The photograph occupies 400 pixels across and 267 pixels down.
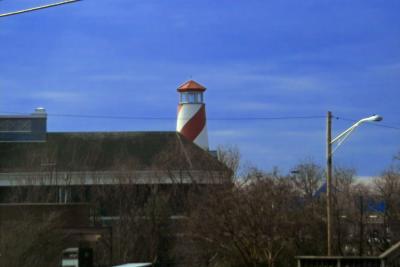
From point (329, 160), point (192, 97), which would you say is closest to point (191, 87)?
point (192, 97)

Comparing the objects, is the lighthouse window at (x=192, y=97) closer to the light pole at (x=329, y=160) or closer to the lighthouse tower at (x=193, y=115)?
the lighthouse tower at (x=193, y=115)

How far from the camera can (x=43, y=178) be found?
199 ft

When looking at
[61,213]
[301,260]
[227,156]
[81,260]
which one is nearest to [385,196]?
[227,156]

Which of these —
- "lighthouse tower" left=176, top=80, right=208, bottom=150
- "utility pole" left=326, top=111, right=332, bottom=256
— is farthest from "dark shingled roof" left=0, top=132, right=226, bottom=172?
"utility pole" left=326, top=111, right=332, bottom=256

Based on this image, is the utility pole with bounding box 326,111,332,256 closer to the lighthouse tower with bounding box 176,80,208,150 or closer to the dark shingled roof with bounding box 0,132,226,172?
the dark shingled roof with bounding box 0,132,226,172

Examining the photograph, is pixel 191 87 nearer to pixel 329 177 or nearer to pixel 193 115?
pixel 193 115

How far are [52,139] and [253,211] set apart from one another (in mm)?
29670

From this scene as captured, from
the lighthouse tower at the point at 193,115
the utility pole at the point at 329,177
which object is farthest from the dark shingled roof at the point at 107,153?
the utility pole at the point at 329,177

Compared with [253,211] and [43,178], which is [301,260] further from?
[43,178]

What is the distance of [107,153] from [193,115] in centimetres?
1580

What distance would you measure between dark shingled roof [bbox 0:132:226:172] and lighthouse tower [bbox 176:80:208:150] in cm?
966

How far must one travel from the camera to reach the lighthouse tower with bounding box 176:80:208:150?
7762 cm

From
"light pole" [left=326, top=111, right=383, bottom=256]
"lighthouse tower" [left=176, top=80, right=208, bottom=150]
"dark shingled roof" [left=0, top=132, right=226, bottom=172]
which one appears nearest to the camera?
"light pole" [left=326, top=111, right=383, bottom=256]

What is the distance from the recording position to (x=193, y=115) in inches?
3073
